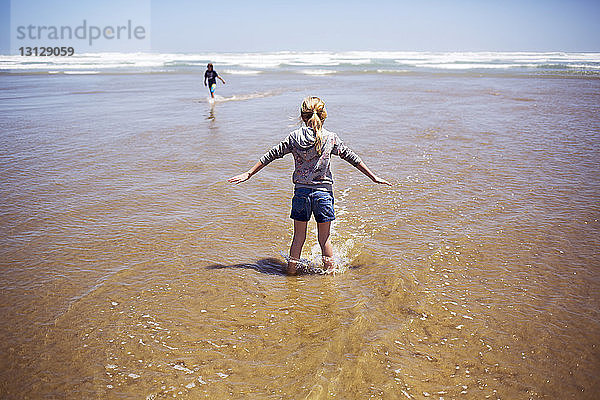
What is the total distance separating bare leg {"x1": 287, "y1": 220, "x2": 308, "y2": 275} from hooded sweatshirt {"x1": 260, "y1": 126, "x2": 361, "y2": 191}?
38 cm

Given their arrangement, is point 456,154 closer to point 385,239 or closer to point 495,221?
point 495,221

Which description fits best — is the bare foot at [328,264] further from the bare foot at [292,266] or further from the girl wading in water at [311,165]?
the bare foot at [292,266]

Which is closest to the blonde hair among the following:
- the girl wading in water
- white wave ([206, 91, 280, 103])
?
the girl wading in water

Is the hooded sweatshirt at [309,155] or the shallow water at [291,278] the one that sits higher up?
the hooded sweatshirt at [309,155]

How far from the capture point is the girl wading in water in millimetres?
3756

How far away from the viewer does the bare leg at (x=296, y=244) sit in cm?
400

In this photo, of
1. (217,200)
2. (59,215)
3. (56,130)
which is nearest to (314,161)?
(217,200)

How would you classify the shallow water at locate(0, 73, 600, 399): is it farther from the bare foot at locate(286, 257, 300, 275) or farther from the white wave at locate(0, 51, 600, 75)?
the white wave at locate(0, 51, 600, 75)

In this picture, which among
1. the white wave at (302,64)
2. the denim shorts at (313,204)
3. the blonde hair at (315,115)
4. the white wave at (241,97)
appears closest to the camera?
the blonde hair at (315,115)

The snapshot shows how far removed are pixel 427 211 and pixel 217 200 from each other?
115 inches

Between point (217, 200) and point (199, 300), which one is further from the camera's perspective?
point (217, 200)

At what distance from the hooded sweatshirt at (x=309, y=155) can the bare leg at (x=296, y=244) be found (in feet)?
1.26

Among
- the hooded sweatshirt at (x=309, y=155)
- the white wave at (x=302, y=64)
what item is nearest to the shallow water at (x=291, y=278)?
the hooded sweatshirt at (x=309, y=155)

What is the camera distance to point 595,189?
6.02m
